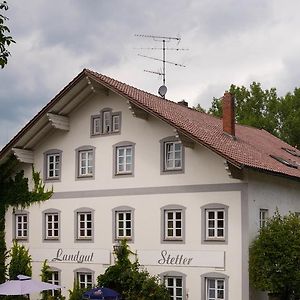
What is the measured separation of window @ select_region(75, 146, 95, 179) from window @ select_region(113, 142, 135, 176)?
1.12 meters

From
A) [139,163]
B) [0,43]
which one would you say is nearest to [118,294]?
[139,163]

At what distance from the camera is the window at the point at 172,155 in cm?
2369

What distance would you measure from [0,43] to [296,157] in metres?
22.3

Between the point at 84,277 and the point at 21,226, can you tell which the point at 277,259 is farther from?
the point at 21,226

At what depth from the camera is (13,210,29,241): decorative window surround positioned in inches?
1094

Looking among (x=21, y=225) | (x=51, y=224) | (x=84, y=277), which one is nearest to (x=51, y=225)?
Result: (x=51, y=224)

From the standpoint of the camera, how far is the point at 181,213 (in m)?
23.5

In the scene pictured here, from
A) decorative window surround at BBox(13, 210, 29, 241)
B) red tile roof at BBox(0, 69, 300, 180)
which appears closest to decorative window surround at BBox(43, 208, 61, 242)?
decorative window surround at BBox(13, 210, 29, 241)

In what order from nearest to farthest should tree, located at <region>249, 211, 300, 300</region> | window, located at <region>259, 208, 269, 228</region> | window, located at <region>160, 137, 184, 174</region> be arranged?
tree, located at <region>249, 211, 300, 300</region> < window, located at <region>259, 208, 269, 228</region> < window, located at <region>160, 137, 184, 174</region>

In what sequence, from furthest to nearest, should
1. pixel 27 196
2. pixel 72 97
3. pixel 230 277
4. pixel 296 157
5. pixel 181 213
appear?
pixel 296 157 → pixel 27 196 → pixel 72 97 → pixel 181 213 → pixel 230 277

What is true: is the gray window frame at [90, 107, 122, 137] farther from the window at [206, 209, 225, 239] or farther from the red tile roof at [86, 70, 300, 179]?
the window at [206, 209, 225, 239]

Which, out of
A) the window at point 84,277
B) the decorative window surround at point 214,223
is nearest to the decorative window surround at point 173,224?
the decorative window surround at point 214,223

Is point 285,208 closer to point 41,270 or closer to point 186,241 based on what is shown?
point 186,241

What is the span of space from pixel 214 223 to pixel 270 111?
86.4 ft
